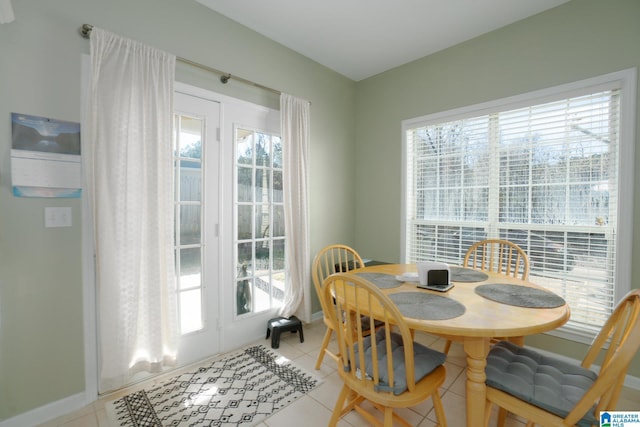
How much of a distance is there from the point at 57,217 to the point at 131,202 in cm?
39

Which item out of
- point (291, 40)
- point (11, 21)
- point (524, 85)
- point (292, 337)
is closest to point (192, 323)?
point (292, 337)

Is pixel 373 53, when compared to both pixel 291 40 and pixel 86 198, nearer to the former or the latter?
pixel 291 40

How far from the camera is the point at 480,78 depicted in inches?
104

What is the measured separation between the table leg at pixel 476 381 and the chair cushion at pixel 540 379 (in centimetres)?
6

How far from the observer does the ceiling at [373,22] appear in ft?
7.34

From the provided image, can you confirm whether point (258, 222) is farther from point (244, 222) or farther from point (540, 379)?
point (540, 379)

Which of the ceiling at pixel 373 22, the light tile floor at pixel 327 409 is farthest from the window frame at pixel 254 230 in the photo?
the ceiling at pixel 373 22

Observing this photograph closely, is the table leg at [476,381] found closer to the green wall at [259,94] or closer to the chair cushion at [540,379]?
the chair cushion at [540,379]

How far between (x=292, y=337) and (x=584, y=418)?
2.15m

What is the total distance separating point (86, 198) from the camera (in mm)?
1779

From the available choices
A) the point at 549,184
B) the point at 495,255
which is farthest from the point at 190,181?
the point at 549,184

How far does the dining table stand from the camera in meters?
1.22

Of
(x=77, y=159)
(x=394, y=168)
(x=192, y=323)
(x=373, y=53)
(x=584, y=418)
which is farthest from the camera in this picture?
(x=394, y=168)

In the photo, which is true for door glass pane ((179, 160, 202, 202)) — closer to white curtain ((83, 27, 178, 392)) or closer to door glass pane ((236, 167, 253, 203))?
white curtain ((83, 27, 178, 392))
